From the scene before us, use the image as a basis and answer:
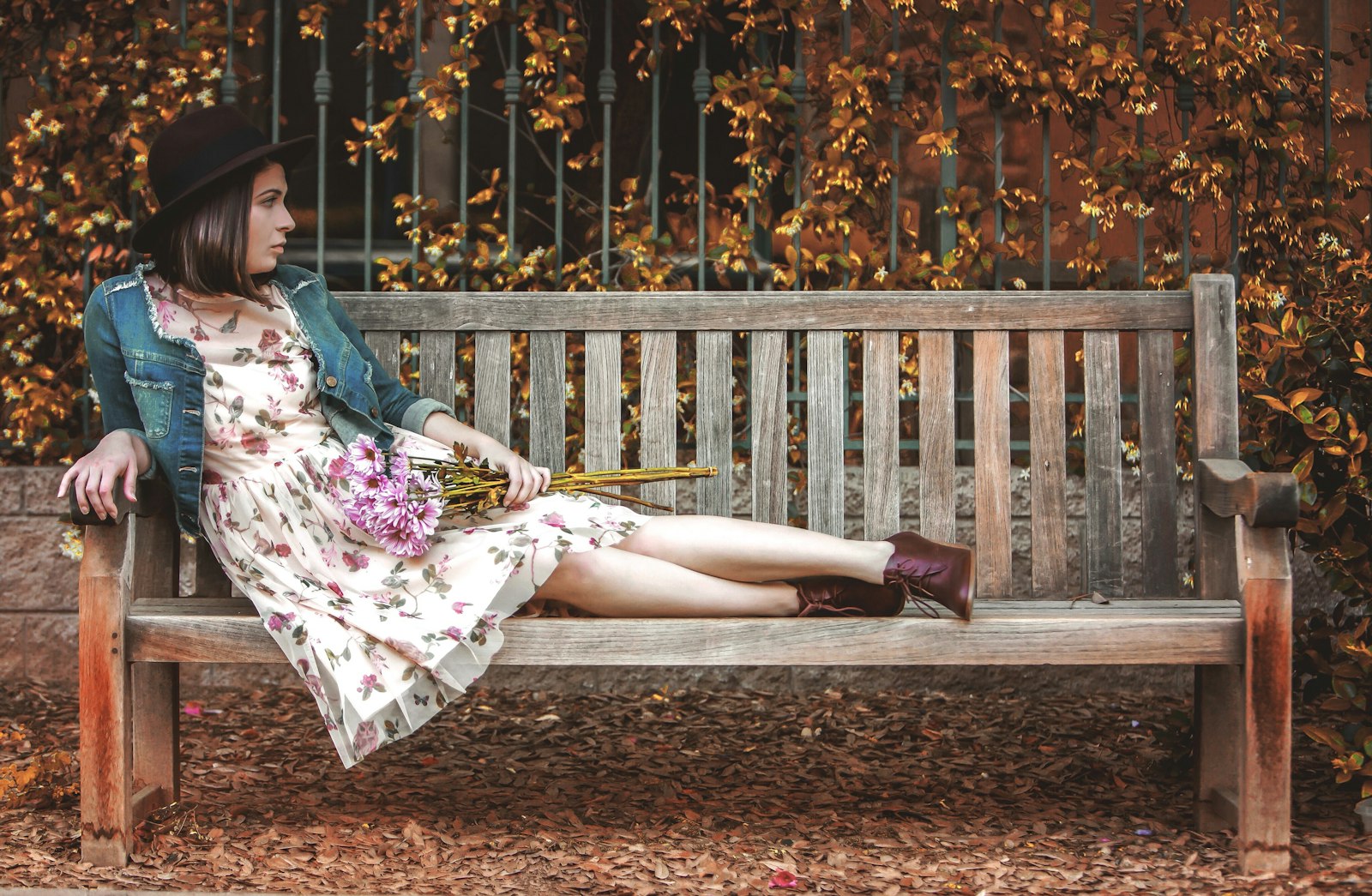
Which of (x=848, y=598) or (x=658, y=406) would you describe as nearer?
(x=848, y=598)

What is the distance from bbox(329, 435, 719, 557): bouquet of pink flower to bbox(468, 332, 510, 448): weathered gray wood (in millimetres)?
328

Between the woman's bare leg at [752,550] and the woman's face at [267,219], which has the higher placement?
the woman's face at [267,219]

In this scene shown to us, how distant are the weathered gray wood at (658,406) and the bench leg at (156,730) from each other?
3.72 feet

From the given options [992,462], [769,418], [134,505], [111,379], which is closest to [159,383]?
[111,379]

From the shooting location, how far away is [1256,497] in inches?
96.7

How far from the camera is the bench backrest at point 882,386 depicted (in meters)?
2.89

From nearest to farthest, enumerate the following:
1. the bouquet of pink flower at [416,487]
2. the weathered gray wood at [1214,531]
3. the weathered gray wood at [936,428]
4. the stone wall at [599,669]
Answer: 1. the bouquet of pink flower at [416,487]
2. the weathered gray wood at [1214,531]
3. the weathered gray wood at [936,428]
4. the stone wall at [599,669]

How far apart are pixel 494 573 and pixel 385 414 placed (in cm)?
63

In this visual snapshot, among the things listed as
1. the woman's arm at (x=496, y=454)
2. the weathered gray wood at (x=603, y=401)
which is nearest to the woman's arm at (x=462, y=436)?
the woman's arm at (x=496, y=454)

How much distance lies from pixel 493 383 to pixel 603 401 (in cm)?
26

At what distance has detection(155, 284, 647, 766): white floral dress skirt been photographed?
2.46 metres

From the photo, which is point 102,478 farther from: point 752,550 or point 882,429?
point 882,429

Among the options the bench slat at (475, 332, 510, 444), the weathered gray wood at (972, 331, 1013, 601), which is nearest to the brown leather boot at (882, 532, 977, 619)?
the weathered gray wood at (972, 331, 1013, 601)

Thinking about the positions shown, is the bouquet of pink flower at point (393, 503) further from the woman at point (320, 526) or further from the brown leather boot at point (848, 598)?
the brown leather boot at point (848, 598)
